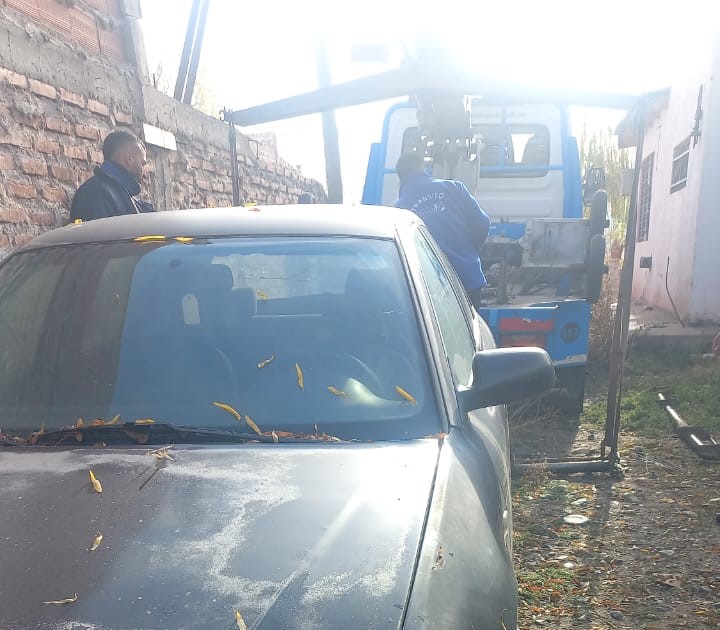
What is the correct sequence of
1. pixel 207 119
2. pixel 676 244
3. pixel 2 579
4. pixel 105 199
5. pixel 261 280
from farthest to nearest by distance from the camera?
pixel 676 244
pixel 207 119
pixel 105 199
pixel 261 280
pixel 2 579

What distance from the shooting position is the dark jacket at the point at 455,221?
4.79 metres

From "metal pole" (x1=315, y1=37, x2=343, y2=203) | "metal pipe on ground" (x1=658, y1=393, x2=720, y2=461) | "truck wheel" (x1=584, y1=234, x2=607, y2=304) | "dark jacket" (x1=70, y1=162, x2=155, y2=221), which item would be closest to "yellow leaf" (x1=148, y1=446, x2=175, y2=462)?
"dark jacket" (x1=70, y1=162, x2=155, y2=221)

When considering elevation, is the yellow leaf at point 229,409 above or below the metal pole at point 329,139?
below

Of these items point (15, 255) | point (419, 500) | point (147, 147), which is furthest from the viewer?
point (147, 147)

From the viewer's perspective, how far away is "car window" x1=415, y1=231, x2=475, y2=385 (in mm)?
2342

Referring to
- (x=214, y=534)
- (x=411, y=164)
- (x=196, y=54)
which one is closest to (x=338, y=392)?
(x=214, y=534)

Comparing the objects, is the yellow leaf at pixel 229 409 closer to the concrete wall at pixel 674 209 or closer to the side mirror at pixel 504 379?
the side mirror at pixel 504 379

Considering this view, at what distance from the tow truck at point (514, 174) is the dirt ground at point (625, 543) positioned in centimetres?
93

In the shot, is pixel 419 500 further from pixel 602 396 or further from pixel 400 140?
pixel 400 140

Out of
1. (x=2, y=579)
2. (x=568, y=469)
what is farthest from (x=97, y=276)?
(x=568, y=469)

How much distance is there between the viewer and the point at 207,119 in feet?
25.2

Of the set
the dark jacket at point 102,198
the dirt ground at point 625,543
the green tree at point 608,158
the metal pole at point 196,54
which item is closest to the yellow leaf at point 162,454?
the dirt ground at point 625,543

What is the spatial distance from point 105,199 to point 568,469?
3298mm

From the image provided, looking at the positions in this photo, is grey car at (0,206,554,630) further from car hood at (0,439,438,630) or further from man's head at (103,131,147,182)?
man's head at (103,131,147,182)
